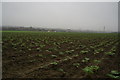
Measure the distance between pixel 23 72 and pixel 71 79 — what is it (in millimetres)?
2253

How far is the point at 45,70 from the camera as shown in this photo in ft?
15.8

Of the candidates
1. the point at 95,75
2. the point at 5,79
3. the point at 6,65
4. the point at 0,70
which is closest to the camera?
the point at 5,79

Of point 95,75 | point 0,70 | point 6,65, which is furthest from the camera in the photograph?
point 6,65

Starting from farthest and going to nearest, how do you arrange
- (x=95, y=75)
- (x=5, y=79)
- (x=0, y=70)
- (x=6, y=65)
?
(x=6, y=65) → (x=0, y=70) → (x=95, y=75) → (x=5, y=79)

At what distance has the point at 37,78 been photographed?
4055 mm

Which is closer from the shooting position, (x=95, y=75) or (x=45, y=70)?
(x=95, y=75)

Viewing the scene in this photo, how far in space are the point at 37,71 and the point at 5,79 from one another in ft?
4.34

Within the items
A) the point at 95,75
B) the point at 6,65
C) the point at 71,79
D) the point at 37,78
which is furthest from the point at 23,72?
the point at 95,75

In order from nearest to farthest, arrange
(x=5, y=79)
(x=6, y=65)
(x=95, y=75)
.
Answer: (x=5, y=79) < (x=95, y=75) < (x=6, y=65)

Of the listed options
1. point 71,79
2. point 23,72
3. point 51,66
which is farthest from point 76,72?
point 23,72

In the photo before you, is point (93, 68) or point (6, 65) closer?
point (93, 68)

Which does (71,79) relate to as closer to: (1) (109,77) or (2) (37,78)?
(2) (37,78)

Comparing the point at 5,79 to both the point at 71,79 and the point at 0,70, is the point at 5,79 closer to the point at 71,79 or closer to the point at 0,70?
the point at 0,70

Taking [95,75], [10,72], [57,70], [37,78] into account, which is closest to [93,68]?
[95,75]
